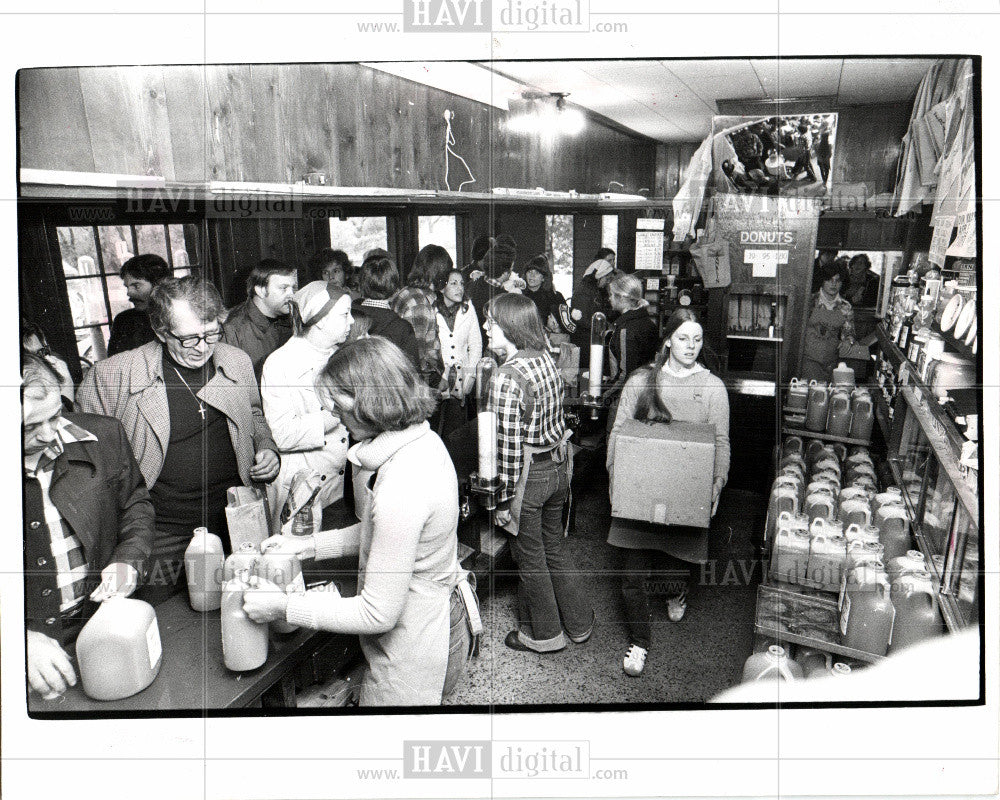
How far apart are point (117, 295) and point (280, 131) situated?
55cm

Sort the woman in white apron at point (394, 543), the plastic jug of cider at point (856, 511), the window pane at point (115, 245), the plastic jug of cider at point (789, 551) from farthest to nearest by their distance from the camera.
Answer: the plastic jug of cider at point (856, 511) < the plastic jug of cider at point (789, 551) < the window pane at point (115, 245) < the woman in white apron at point (394, 543)

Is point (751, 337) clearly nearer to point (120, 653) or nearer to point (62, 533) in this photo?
point (120, 653)

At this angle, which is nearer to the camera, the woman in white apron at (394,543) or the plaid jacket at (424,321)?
the woman in white apron at (394,543)

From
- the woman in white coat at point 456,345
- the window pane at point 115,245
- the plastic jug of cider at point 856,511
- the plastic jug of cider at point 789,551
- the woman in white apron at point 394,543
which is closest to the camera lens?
the woman in white apron at point 394,543

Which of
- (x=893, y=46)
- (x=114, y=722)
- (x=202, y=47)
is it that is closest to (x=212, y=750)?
(x=114, y=722)

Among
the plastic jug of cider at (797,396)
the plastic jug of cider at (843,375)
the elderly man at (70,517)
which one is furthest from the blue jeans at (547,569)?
the elderly man at (70,517)

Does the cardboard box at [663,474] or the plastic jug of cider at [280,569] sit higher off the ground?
the cardboard box at [663,474]

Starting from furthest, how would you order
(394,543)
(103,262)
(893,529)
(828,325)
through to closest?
(893,529) < (828,325) < (103,262) < (394,543)

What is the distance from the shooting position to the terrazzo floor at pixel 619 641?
1.83m

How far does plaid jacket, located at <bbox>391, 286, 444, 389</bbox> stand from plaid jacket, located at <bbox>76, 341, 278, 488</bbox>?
15.6 inches

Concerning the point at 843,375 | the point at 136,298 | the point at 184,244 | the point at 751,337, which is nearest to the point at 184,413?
the point at 136,298

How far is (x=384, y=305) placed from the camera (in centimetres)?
179

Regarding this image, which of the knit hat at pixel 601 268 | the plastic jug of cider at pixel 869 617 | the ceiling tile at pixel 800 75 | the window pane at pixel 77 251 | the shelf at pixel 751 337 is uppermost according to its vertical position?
the ceiling tile at pixel 800 75

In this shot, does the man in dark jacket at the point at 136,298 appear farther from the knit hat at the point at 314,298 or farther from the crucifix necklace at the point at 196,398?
the knit hat at the point at 314,298
